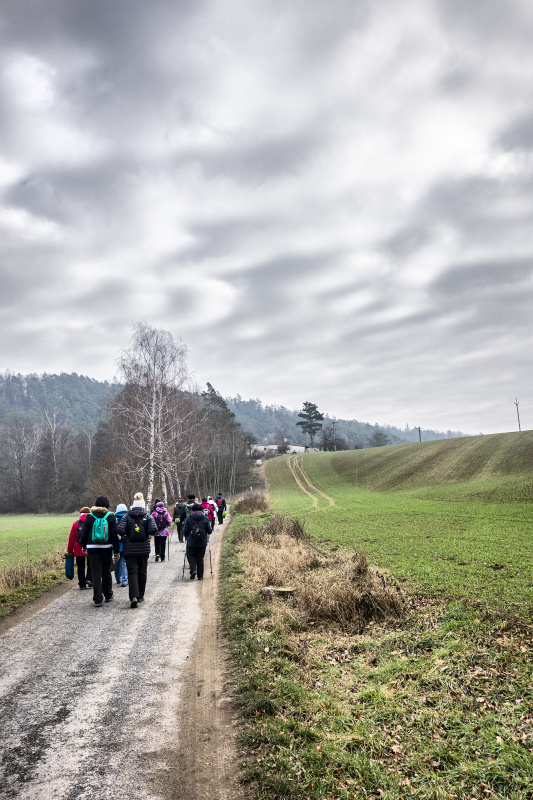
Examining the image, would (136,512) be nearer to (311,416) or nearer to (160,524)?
(160,524)

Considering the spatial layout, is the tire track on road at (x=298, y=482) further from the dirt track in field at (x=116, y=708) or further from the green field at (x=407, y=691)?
the dirt track in field at (x=116, y=708)

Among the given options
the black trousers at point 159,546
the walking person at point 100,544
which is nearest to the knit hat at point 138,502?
the walking person at point 100,544

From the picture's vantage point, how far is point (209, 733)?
197 inches

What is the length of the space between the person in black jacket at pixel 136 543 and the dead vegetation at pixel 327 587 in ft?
9.43

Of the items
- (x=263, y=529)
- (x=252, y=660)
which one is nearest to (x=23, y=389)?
(x=263, y=529)

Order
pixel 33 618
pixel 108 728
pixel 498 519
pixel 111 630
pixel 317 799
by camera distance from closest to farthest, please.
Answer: pixel 317 799
pixel 108 728
pixel 111 630
pixel 33 618
pixel 498 519

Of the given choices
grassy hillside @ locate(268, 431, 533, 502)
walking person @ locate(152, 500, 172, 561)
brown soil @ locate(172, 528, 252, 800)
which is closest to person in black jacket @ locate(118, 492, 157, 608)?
brown soil @ locate(172, 528, 252, 800)

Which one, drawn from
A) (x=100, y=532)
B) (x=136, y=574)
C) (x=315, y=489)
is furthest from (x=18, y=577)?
(x=315, y=489)

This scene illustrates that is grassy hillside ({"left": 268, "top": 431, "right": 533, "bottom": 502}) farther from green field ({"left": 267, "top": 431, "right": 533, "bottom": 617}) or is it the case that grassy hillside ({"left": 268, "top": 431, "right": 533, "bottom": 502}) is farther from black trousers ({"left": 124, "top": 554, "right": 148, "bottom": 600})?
black trousers ({"left": 124, "top": 554, "right": 148, "bottom": 600})

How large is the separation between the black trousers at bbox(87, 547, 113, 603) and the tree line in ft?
50.2

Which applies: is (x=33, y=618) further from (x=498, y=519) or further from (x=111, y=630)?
(x=498, y=519)

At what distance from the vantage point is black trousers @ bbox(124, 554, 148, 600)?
10125mm

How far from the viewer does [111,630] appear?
844cm

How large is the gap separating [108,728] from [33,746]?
0.75 metres
